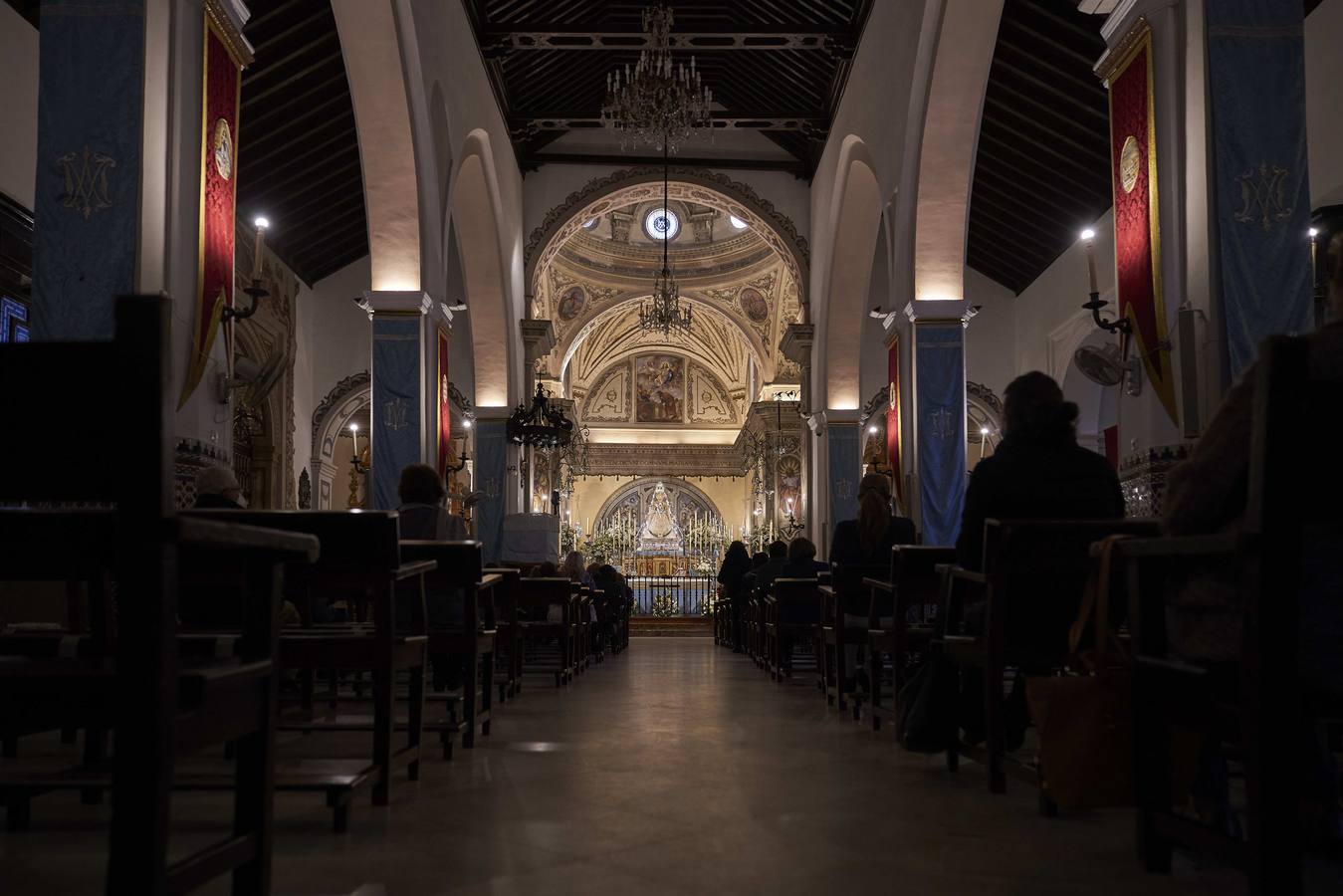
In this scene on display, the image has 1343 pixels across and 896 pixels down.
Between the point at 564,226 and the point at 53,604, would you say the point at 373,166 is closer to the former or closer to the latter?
the point at 53,604

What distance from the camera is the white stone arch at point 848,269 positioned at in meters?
13.6

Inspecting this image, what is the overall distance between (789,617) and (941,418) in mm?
2769

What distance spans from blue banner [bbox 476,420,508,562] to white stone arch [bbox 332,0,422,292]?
5476 mm

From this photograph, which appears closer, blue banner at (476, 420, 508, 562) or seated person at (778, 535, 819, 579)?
seated person at (778, 535, 819, 579)

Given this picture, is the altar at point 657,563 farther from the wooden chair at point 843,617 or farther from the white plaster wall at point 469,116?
the wooden chair at point 843,617

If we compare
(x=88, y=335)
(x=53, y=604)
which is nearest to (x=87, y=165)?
(x=88, y=335)

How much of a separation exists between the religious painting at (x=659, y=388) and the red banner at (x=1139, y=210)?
2446 centimetres

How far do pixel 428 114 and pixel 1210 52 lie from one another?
6.47m

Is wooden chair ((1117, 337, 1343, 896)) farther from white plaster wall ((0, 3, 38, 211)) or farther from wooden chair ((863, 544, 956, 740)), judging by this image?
white plaster wall ((0, 3, 38, 211))

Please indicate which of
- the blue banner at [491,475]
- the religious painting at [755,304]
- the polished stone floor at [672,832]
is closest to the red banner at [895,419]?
the blue banner at [491,475]

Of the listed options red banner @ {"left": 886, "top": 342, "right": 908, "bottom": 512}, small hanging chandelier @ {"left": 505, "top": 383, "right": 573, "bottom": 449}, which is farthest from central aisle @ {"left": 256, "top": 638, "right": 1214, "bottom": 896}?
small hanging chandelier @ {"left": 505, "top": 383, "right": 573, "bottom": 449}

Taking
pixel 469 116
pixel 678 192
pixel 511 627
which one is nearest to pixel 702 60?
pixel 678 192

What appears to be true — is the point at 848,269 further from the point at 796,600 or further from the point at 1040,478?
the point at 1040,478

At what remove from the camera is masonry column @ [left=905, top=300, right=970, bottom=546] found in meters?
9.95
